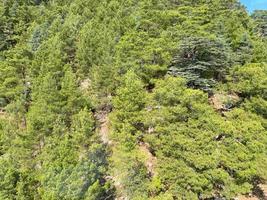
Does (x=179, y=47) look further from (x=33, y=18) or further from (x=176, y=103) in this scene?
(x=33, y=18)

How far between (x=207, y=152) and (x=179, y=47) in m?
10.3

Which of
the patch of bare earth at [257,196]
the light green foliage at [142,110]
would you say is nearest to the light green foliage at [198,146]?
the light green foliage at [142,110]

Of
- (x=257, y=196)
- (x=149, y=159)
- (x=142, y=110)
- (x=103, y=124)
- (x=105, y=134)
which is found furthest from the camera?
(x=103, y=124)

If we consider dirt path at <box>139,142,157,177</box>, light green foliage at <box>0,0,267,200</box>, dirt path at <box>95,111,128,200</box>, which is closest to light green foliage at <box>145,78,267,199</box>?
light green foliage at <box>0,0,267,200</box>

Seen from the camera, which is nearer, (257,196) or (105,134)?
(257,196)

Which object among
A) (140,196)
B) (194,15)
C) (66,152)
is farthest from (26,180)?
(194,15)

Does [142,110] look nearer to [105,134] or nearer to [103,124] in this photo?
[105,134]

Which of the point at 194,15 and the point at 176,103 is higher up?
the point at 194,15

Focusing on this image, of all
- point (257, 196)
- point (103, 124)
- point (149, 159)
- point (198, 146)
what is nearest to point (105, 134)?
point (103, 124)

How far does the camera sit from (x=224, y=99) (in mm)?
32469

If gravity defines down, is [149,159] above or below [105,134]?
above

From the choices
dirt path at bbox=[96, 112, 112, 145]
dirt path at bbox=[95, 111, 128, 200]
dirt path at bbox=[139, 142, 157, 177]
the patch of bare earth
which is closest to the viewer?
dirt path at bbox=[139, 142, 157, 177]

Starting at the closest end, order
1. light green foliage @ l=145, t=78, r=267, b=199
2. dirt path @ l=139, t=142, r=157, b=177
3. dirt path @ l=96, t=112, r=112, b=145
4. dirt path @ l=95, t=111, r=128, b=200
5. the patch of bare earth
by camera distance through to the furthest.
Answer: light green foliage @ l=145, t=78, r=267, b=199
dirt path @ l=139, t=142, r=157, b=177
dirt path @ l=95, t=111, r=128, b=200
the patch of bare earth
dirt path @ l=96, t=112, r=112, b=145

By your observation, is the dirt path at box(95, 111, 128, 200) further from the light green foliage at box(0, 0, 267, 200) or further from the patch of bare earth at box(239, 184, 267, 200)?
the patch of bare earth at box(239, 184, 267, 200)
